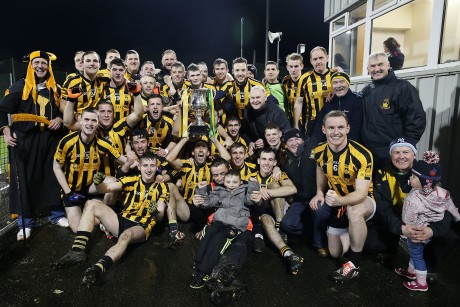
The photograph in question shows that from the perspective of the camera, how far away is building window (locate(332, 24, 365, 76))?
259 inches

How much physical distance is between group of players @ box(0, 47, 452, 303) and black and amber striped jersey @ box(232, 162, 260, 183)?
1 cm

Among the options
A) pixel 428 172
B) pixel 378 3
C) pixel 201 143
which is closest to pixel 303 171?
pixel 201 143

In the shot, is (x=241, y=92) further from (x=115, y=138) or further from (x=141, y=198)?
(x=141, y=198)

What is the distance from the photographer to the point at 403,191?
3.06 metres

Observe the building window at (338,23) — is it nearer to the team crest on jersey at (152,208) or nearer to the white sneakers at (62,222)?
Answer: the team crest on jersey at (152,208)

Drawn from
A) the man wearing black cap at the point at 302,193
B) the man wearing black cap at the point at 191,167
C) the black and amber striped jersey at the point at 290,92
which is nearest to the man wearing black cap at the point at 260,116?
the man wearing black cap at the point at 302,193

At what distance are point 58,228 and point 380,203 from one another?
363cm

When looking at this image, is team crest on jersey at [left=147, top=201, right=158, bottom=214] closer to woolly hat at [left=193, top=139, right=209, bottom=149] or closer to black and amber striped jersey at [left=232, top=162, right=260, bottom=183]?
woolly hat at [left=193, top=139, right=209, bottom=149]

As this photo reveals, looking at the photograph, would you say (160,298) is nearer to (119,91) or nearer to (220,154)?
(220,154)

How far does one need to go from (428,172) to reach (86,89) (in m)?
4.03

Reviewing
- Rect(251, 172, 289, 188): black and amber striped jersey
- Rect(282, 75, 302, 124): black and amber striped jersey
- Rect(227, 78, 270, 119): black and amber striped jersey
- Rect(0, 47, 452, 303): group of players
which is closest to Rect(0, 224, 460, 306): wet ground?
Rect(0, 47, 452, 303): group of players

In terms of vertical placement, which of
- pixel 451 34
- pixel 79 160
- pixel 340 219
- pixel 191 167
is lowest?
pixel 340 219

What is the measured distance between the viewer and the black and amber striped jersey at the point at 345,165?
299cm

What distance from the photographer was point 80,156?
3.86m
